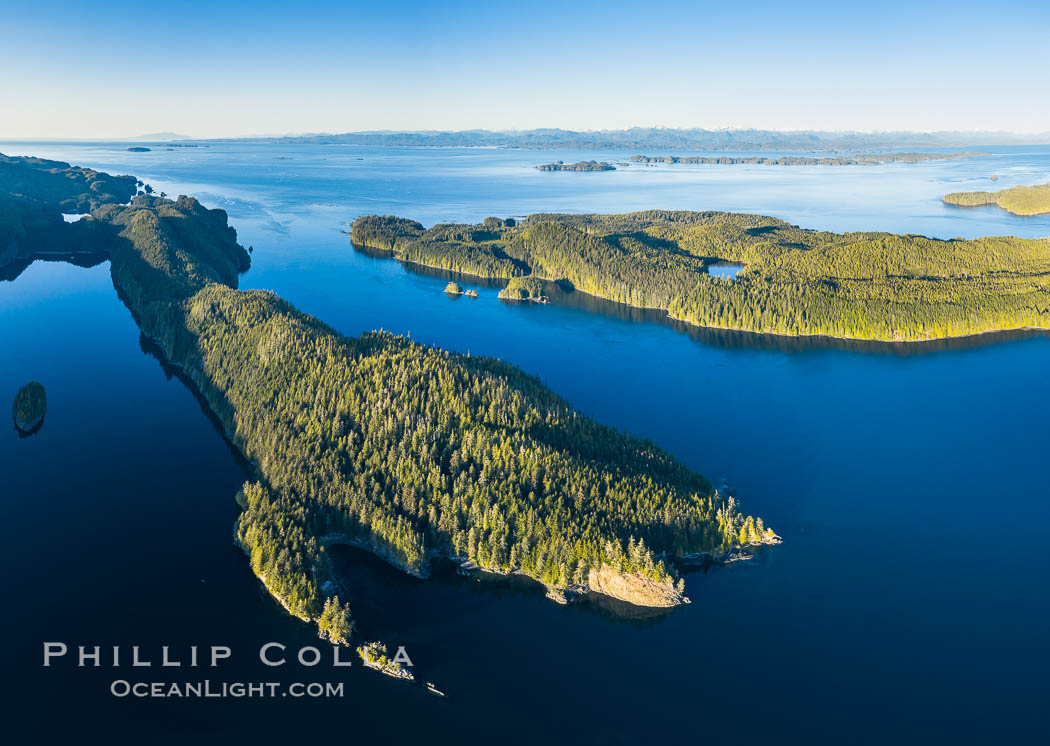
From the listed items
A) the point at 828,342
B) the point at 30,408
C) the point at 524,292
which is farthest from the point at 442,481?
the point at 524,292

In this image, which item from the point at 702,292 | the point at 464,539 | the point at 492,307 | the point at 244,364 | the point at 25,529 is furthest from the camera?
the point at 492,307

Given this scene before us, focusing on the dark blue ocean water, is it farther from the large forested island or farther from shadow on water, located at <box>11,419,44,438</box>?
the large forested island

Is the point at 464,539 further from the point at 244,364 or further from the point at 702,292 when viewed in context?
the point at 702,292

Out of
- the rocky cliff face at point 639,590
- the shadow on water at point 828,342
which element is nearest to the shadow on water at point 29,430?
the rocky cliff face at point 639,590

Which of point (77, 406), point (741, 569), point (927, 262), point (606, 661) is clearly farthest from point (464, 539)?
point (927, 262)

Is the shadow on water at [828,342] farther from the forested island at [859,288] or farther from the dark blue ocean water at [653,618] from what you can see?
the dark blue ocean water at [653,618]
